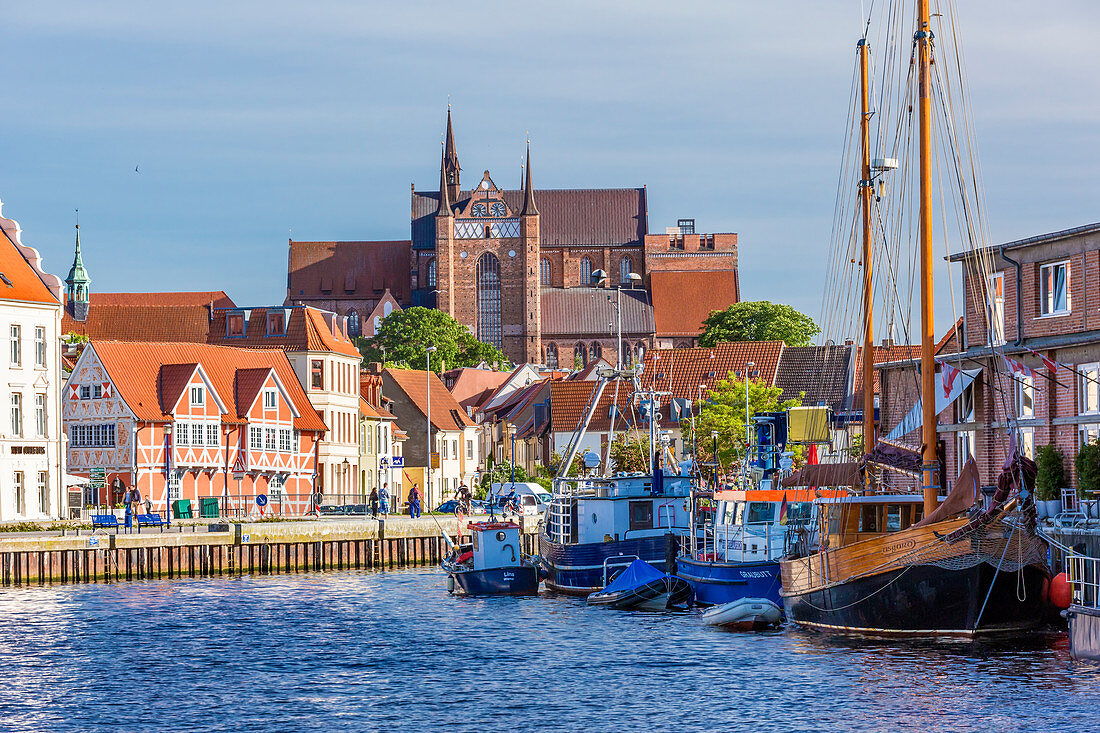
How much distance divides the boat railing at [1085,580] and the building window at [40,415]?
52178 mm

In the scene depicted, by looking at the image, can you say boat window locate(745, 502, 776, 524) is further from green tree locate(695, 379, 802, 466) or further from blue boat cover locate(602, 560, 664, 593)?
green tree locate(695, 379, 802, 466)

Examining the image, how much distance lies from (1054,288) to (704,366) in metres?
67.8

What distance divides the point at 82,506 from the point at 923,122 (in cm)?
5064

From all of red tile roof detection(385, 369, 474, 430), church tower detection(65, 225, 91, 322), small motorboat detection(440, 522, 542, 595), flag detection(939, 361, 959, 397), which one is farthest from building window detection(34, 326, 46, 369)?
church tower detection(65, 225, 91, 322)

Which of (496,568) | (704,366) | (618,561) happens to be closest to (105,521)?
(496,568)

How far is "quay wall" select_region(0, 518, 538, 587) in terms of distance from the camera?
206ft

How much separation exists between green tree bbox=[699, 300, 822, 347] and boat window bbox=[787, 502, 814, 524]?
126 meters

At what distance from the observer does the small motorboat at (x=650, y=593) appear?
5316cm

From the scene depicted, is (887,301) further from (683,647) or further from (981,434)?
(683,647)

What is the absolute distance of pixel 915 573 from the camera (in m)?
39.2

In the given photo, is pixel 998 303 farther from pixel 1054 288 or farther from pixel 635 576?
pixel 635 576

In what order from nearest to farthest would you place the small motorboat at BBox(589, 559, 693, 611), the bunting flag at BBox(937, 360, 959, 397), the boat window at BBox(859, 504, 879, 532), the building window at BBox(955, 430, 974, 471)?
1. the boat window at BBox(859, 504, 879, 532)
2. the small motorboat at BBox(589, 559, 693, 611)
3. the bunting flag at BBox(937, 360, 959, 397)
4. the building window at BBox(955, 430, 974, 471)

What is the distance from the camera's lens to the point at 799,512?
1933 inches

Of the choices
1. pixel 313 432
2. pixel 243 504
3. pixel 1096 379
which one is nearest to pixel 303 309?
pixel 313 432
